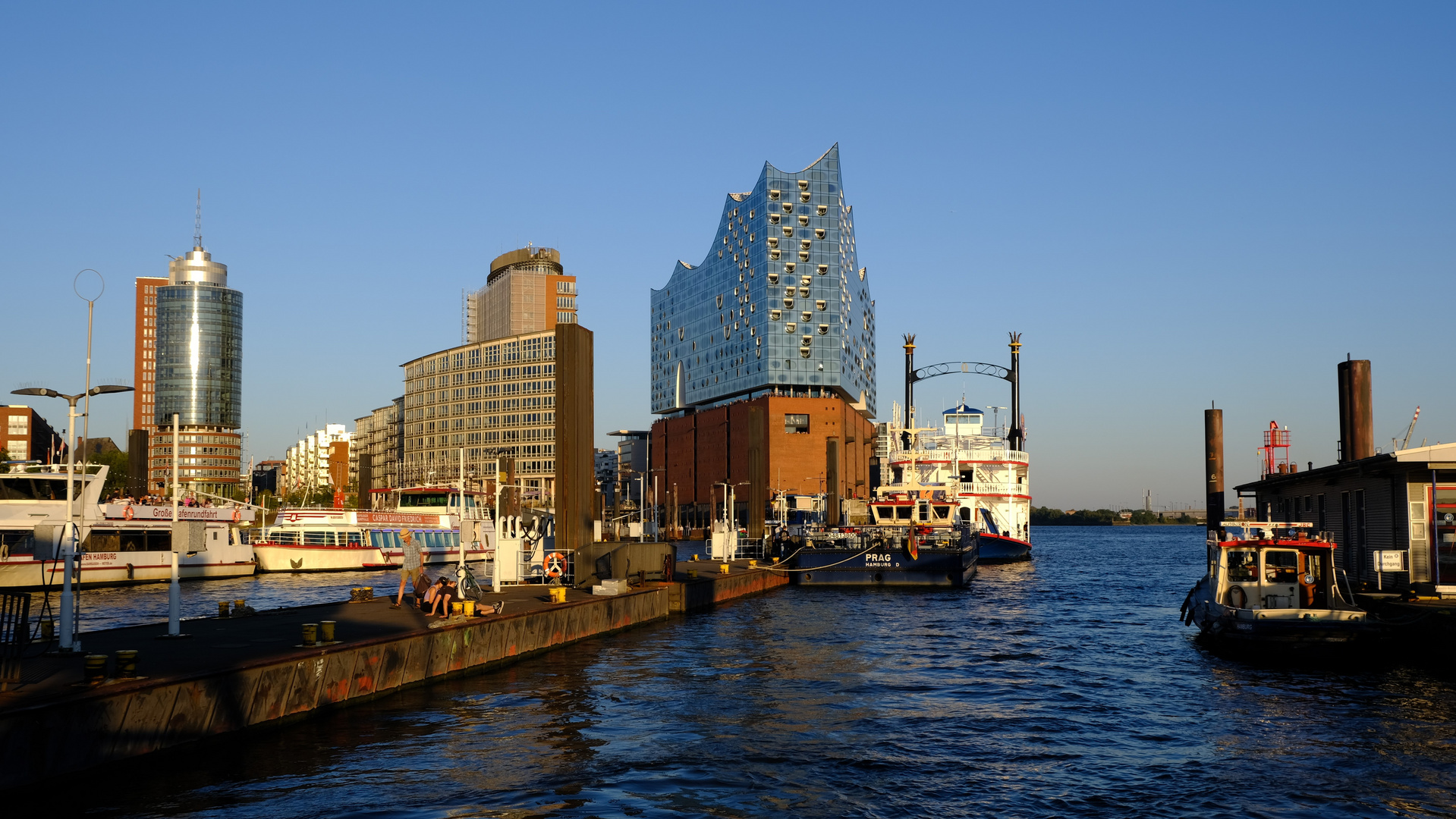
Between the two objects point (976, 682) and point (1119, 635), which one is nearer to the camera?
point (976, 682)

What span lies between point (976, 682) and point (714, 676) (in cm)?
729

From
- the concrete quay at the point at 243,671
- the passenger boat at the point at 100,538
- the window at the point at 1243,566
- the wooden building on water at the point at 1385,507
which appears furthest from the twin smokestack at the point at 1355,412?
the passenger boat at the point at 100,538

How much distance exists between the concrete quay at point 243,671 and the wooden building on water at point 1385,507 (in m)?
26.1

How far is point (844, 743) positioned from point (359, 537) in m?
74.2

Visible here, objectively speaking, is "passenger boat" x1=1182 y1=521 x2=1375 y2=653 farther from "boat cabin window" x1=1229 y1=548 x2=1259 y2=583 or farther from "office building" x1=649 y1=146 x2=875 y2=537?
"office building" x1=649 y1=146 x2=875 y2=537

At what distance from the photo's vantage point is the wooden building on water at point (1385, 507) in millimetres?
34094

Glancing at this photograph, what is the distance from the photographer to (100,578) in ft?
210

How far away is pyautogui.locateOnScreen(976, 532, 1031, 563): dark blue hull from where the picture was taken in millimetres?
99812

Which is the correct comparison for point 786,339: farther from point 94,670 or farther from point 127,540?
point 94,670

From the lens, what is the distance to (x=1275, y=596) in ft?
116

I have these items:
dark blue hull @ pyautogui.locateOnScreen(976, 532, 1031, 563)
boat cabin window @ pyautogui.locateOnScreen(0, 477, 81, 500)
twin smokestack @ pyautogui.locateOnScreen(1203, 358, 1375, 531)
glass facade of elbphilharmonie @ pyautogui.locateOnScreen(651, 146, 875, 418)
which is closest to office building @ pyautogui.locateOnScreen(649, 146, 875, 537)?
glass facade of elbphilharmonie @ pyautogui.locateOnScreen(651, 146, 875, 418)

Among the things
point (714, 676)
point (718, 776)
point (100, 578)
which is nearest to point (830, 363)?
point (100, 578)

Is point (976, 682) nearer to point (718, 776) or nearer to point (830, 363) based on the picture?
point (718, 776)

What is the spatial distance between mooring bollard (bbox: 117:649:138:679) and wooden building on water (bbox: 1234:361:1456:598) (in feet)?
111
